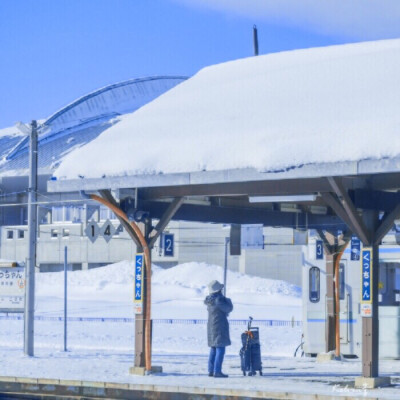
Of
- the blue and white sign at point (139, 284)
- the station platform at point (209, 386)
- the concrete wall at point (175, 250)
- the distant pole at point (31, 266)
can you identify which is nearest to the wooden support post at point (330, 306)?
the station platform at point (209, 386)

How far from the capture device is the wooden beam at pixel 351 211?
48.1 ft

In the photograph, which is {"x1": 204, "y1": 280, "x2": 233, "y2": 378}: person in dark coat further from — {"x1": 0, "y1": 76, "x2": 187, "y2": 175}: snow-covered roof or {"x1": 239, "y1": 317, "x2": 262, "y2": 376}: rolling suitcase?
{"x1": 0, "y1": 76, "x2": 187, "y2": 175}: snow-covered roof

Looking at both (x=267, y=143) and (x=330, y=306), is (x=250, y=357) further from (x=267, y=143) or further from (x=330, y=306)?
(x=267, y=143)

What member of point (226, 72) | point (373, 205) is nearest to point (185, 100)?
point (226, 72)

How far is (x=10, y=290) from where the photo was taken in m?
23.4

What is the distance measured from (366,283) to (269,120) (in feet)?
10.00

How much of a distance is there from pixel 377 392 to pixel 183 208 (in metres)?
5.93

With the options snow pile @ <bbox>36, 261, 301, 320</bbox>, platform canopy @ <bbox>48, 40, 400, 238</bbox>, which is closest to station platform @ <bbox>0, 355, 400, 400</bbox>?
platform canopy @ <bbox>48, 40, 400, 238</bbox>

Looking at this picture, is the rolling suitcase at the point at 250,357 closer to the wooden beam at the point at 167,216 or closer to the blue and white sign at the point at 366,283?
the wooden beam at the point at 167,216

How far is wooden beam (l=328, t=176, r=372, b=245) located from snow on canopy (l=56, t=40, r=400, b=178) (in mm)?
723

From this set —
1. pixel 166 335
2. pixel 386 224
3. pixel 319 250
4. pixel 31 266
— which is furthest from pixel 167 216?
pixel 166 335

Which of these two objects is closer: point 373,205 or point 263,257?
point 373,205

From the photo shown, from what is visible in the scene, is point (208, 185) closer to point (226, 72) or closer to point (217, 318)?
point (217, 318)

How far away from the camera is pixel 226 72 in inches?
787
